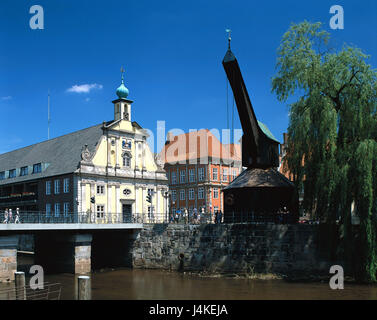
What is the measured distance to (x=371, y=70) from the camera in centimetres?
2486

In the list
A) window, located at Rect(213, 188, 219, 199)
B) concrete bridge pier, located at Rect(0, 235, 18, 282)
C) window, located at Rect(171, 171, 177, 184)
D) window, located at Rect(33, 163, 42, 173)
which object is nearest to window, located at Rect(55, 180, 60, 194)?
window, located at Rect(33, 163, 42, 173)

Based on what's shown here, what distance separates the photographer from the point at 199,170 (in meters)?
65.3

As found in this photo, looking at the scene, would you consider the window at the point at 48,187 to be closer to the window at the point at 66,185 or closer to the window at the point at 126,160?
the window at the point at 66,185

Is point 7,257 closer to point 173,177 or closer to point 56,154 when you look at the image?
point 56,154

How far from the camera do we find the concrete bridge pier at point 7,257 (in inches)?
1089

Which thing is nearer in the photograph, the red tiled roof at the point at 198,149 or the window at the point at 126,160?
the window at the point at 126,160

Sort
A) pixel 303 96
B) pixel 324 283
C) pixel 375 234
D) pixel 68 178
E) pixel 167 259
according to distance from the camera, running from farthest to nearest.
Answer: pixel 68 178
pixel 167 259
pixel 303 96
pixel 324 283
pixel 375 234

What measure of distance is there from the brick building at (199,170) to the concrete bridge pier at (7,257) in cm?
3585

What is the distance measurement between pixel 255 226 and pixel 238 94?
27.2 feet

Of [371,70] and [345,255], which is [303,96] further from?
[345,255]

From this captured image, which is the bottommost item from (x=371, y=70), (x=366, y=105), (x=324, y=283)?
(x=324, y=283)

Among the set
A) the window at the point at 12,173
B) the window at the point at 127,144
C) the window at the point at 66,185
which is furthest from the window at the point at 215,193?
the window at the point at 66,185
